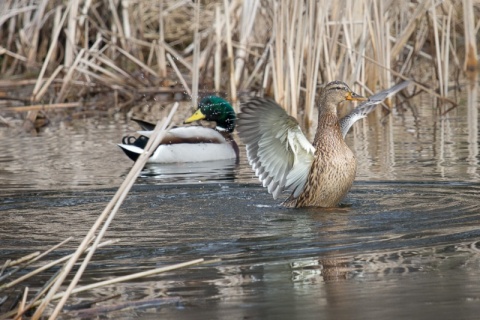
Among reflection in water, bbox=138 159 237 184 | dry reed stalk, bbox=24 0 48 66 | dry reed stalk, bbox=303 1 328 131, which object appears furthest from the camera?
dry reed stalk, bbox=24 0 48 66

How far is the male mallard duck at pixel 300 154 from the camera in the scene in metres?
6.24

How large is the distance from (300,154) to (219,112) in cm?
375

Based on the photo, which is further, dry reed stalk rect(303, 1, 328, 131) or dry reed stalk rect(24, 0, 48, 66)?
dry reed stalk rect(24, 0, 48, 66)

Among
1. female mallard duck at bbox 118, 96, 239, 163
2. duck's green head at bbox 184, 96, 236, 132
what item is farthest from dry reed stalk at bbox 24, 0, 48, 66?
female mallard duck at bbox 118, 96, 239, 163

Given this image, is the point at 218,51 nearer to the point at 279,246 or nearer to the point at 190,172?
the point at 190,172

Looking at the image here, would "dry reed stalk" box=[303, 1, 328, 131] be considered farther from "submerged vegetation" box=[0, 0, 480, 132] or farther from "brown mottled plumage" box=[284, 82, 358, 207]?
"brown mottled plumage" box=[284, 82, 358, 207]

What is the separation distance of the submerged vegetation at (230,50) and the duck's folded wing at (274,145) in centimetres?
301

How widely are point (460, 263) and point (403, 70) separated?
27.0 ft

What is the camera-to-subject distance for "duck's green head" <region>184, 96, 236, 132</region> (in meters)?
10.2

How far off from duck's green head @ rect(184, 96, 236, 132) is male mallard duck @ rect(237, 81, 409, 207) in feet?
11.7

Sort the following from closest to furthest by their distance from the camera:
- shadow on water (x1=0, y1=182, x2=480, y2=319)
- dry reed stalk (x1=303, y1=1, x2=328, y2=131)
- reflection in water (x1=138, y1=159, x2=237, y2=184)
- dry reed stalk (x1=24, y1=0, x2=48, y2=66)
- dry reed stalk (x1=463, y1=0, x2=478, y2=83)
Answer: shadow on water (x1=0, y1=182, x2=480, y2=319) < reflection in water (x1=138, y1=159, x2=237, y2=184) < dry reed stalk (x1=303, y1=1, x2=328, y2=131) < dry reed stalk (x1=463, y1=0, x2=478, y2=83) < dry reed stalk (x1=24, y1=0, x2=48, y2=66)

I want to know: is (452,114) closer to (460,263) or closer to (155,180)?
(155,180)

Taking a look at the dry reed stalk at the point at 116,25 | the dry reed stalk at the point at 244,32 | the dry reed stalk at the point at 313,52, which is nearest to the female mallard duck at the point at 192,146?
the dry reed stalk at the point at 313,52

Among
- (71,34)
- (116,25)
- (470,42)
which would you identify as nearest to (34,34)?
(116,25)
